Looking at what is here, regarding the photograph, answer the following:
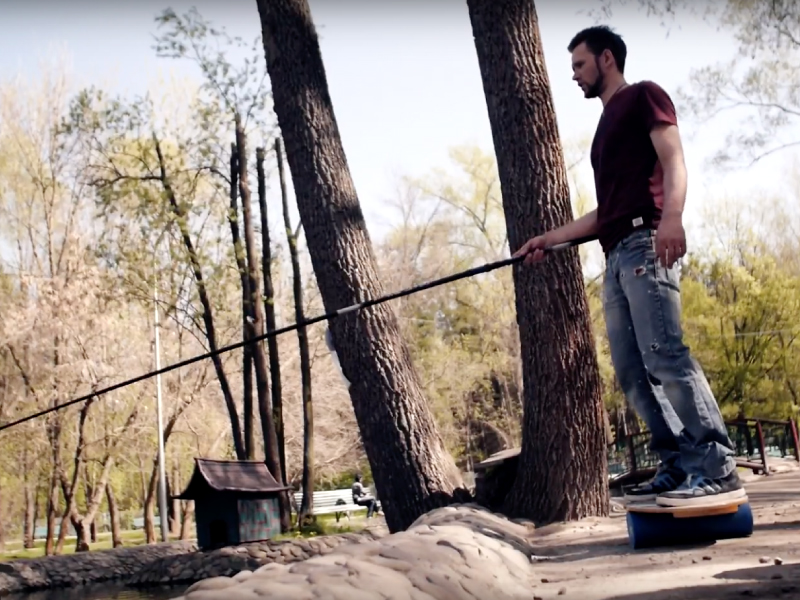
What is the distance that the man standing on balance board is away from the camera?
9.35ft

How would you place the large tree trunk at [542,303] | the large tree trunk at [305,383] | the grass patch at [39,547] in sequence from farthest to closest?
the grass patch at [39,547], the large tree trunk at [305,383], the large tree trunk at [542,303]

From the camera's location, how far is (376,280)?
18.3 feet

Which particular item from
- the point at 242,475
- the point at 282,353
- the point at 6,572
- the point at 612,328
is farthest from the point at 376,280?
the point at 282,353

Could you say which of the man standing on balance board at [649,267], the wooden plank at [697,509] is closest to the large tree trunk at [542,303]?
the man standing on balance board at [649,267]

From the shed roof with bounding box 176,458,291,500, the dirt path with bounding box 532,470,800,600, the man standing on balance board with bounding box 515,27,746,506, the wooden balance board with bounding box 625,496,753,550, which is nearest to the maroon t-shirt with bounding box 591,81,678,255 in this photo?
the man standing on balance board with bounding box 515,27,746,506

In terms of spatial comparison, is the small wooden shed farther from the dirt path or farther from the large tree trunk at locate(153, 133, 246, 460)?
the dirt path

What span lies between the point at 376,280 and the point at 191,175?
12.6m

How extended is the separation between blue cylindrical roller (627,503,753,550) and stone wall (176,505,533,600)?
17.8 inches

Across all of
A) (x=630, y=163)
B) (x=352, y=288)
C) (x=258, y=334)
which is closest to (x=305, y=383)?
(x=258, y=334)

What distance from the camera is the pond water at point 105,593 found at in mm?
9844

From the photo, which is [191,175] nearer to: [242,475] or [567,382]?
[242,475]

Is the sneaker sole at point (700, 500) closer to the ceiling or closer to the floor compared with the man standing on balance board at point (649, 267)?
closer to the floor

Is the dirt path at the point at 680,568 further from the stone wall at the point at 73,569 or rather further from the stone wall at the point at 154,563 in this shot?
the stone wall at the point at 73,569

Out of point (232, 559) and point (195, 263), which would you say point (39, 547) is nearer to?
point (195, 263)
